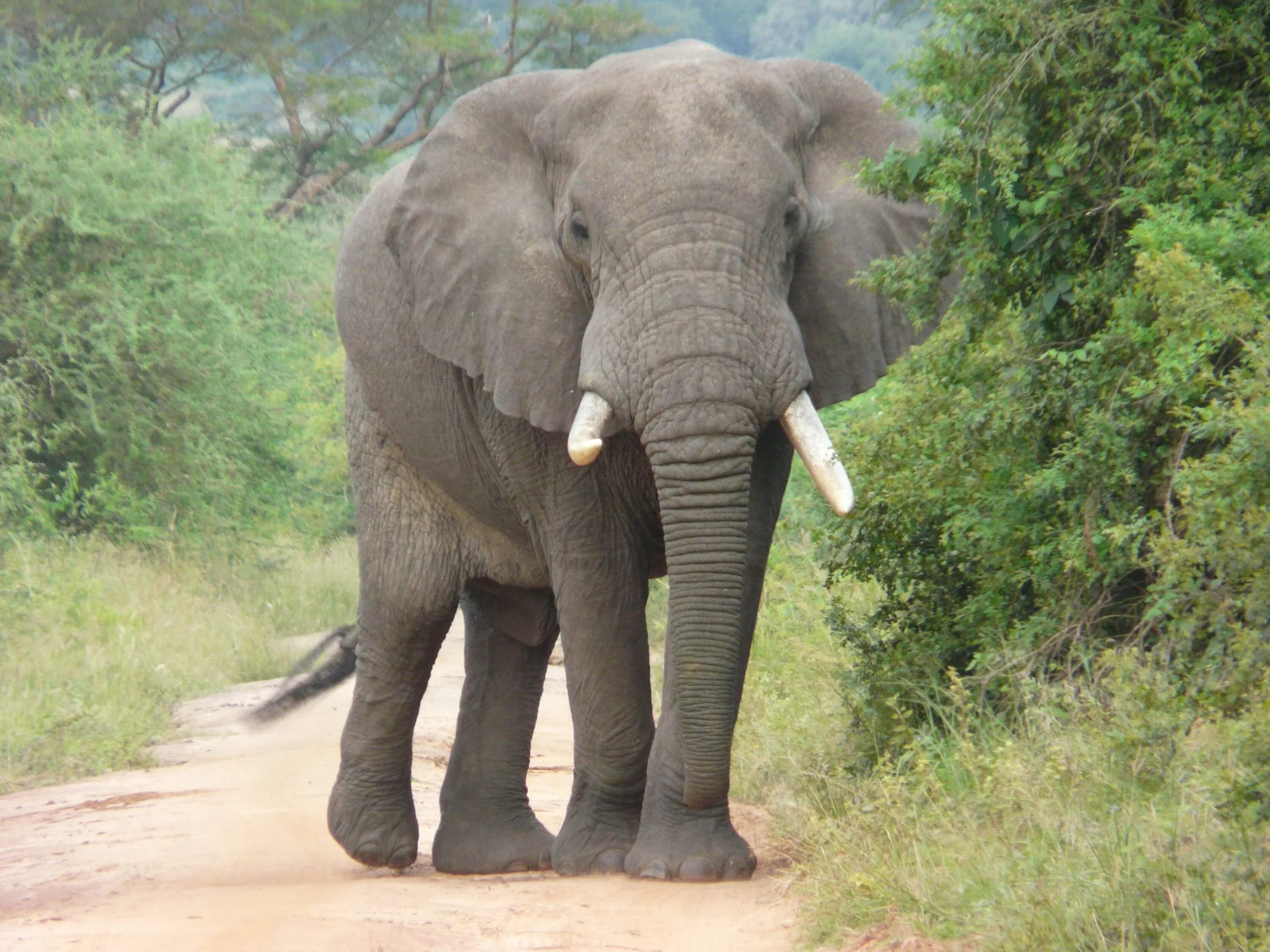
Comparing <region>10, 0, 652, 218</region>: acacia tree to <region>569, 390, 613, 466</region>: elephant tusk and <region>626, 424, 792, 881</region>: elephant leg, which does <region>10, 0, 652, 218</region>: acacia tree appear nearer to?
<region>626, 424, 792, 881</region>: elephant leg

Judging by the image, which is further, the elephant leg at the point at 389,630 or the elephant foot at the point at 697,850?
the elephant leg at the point at 389,630

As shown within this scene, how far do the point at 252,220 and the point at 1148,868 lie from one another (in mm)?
15274

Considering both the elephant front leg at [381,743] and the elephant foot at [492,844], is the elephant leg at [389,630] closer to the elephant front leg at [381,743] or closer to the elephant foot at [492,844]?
the elephant front leg at [381,743]

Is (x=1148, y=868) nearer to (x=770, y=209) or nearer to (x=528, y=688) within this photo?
(x=770, y=209)

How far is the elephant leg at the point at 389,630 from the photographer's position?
6699 mm

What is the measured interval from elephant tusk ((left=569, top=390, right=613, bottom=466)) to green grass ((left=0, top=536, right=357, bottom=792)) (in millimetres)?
4417

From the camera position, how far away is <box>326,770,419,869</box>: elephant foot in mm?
6844

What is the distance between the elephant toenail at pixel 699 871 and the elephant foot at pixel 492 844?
1361 mm

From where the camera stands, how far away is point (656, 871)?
220 inches

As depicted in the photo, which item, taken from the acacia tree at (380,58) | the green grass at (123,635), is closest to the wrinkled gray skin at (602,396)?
the green grass at (123,635)

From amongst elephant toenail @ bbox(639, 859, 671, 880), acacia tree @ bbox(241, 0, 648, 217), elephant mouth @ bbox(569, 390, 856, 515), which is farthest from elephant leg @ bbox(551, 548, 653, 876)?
acacia tree @ bbox(241, 0, 648, 217)

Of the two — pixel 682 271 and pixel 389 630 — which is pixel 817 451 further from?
pixel 389 630

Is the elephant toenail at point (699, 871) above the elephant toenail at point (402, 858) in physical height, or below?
above

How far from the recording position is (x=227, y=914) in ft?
17.2
